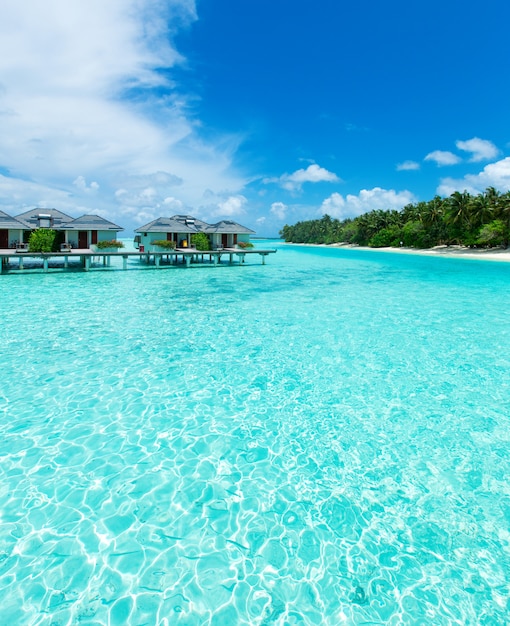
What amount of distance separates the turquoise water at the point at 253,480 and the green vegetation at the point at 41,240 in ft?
64.8

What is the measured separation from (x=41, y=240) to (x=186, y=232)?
42.9 ft

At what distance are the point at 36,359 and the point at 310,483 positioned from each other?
26.5ft

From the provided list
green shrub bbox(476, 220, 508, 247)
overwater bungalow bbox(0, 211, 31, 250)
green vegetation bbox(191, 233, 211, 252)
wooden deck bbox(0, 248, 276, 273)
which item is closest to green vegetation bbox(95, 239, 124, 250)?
wooden deck bbox(0, 248, 276, 273)

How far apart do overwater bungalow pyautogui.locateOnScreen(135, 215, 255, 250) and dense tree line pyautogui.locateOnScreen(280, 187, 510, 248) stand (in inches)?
1239

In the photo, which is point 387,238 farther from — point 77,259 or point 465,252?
point 77,259

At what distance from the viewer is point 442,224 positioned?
60281 millimetres

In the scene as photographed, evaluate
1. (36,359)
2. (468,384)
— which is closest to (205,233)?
(36,359)

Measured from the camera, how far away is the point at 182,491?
5.07 m

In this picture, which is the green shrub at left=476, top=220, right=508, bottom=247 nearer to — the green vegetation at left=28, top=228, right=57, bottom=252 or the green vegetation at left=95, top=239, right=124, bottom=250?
the green vegetation at left=95, top=239, right=124, bottom=250

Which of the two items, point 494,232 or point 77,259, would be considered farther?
point 494,232

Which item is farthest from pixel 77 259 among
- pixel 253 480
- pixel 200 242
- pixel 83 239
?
pixel 253 480

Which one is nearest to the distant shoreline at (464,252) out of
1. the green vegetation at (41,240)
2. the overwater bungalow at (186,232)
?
the overwater bungalow at (186,232)

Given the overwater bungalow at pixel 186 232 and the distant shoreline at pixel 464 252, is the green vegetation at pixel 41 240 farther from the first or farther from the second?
the distant shoreline at pixel 464 252

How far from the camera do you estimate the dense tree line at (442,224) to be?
4866 cm
